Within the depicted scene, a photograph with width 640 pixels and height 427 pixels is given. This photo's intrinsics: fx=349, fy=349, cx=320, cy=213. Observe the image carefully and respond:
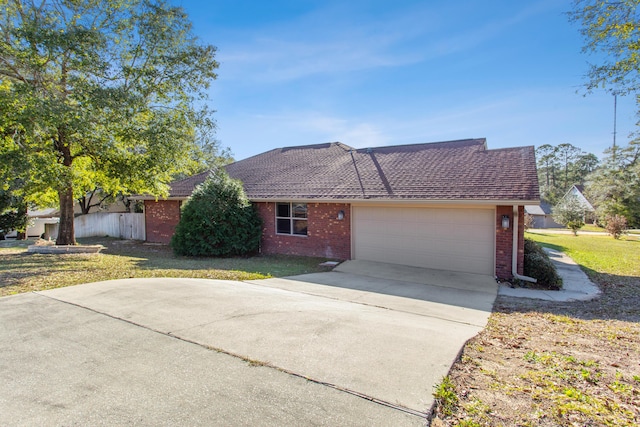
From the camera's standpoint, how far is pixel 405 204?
10.9 metres

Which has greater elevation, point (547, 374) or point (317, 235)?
point (317, 235)

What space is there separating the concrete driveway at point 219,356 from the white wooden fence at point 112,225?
12248mm

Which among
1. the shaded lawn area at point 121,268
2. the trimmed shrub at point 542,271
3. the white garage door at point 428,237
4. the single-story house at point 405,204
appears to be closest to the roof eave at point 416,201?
the single-story house at point 405,204

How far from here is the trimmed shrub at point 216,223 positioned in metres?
12.5

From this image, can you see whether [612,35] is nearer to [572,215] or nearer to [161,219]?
[161,219]

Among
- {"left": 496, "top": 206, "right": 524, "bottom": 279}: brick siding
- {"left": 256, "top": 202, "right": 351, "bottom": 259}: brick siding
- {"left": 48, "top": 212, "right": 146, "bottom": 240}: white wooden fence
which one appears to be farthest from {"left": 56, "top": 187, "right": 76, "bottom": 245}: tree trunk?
{"left": 496, "top": 206, "right": 524, "bottom": 279}: brick siding

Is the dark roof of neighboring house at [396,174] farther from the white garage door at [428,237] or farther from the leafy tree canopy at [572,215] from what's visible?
the leafy tree canopy at [572,215]

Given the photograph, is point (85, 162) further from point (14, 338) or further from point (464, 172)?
point (464, 172)

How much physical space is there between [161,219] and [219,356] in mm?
14567

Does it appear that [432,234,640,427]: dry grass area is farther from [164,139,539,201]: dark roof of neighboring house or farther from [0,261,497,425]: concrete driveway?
[164,139,539,201]: dark roof of neighboring house

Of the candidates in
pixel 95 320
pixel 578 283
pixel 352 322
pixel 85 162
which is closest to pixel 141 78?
pixel 85 162

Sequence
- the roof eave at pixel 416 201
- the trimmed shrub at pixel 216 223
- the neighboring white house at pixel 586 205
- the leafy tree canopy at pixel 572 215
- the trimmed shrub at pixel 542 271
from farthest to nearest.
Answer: the neighboring white house at pixel 586 205
the leafy tree canopy at pixel 572 215
the trimmed shrub at pixel 216 223
the trimmed shrub at pixel 542 271
the roof eave at pixel 416 201

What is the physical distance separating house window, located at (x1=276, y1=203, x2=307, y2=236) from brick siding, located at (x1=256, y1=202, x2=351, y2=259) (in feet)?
0.64

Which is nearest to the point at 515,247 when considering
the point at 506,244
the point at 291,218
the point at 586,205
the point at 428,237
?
the point at 506,244
